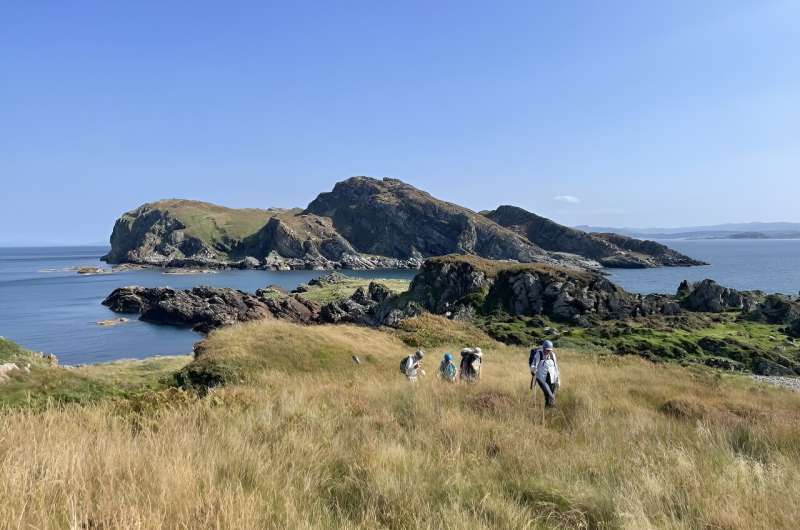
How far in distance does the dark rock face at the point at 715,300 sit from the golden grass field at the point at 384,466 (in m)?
54.5

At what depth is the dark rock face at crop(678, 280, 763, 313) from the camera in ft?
184

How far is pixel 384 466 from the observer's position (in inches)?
205

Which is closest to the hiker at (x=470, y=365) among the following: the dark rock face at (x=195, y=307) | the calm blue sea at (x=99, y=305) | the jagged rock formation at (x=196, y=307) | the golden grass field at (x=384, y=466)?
the golden grass field at (x=384, y=466)

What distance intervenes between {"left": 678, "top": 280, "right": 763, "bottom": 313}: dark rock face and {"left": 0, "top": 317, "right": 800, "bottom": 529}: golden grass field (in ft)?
179

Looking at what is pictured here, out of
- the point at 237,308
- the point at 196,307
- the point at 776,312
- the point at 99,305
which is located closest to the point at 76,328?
the point at 196,307

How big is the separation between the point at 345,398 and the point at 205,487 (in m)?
5.53

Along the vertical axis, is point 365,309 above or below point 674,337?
below

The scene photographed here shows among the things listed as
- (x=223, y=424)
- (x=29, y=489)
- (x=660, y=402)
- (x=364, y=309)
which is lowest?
(x=364, y=309)

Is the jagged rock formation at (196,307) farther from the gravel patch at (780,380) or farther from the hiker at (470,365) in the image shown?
the hiker at (470,365)

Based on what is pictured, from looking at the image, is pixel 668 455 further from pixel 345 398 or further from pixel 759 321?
pixel 759 321

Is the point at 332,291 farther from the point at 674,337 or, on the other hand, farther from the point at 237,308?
the point at 674,337

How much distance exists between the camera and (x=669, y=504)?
4.57m

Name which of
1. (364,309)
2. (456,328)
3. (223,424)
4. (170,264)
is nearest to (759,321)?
(456,328)

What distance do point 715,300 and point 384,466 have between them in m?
62.8
